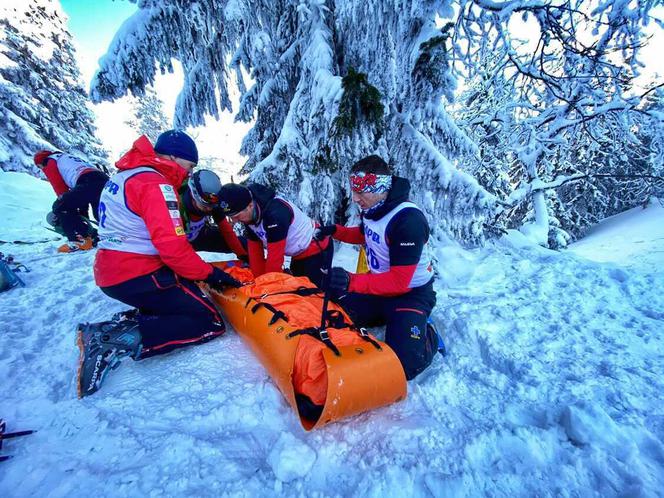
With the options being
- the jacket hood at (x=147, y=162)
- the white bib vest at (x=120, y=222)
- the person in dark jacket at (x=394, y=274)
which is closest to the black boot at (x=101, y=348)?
the white bib vest at (x=120, y=222)

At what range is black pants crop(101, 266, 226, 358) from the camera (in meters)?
2.47

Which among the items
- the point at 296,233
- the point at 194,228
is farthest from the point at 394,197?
the point at 194,228

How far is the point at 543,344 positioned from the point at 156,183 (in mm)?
3488

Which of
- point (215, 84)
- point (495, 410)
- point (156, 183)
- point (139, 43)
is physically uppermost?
point (139, 43)

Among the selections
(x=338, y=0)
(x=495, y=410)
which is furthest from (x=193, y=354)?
(x=338, y=0)

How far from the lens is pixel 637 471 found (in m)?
1.41

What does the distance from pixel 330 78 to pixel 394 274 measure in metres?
2.82

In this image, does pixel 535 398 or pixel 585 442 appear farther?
pixel 535 398

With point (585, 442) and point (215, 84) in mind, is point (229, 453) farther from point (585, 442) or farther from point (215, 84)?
point (215, 84)

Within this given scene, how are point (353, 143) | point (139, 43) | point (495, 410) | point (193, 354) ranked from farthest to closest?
point (139, 43) < point (353, 143) < point (193, 354) < point (495, 410)

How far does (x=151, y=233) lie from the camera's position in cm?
238

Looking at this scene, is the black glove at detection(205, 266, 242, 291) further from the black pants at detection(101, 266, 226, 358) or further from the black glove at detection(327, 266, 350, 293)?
the black glove at detection(327, 266, 350, 293)

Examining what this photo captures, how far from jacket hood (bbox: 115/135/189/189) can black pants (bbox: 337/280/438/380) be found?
196 cm

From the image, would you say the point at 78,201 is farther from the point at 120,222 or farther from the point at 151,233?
the point at 151,233
